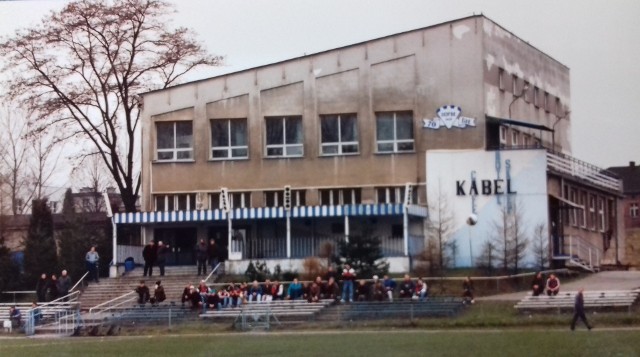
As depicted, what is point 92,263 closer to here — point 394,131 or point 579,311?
point 394,131

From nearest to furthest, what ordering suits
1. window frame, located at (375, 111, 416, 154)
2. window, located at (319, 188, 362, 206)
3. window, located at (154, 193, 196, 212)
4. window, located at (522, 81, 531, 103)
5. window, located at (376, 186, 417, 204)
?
1. window frame, located at (375, 111, 416, 154)
2. window, located at (522, 81, 531, 103)
3. window, located at (376, 186, 417, 204)
4. window, located at (319, 188, 362, 206)
5. window, located at (154, 193, 196, 212)

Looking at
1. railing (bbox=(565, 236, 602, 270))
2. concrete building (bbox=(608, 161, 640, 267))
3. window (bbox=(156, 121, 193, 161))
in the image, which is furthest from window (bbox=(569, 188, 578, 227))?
window (bbox=(156, 121, 193, 161))

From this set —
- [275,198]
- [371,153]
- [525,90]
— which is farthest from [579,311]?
[275,198]

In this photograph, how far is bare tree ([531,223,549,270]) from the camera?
33725 millimetres

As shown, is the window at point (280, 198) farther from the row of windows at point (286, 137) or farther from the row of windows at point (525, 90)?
the row of windows at point (525, 90)

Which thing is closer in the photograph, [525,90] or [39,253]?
[39,253]

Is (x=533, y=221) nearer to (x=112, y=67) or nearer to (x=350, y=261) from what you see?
(x=350, y=261)

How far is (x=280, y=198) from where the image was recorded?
40094 millimetres

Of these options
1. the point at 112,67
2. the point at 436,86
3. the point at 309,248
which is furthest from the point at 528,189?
the point at 112,67

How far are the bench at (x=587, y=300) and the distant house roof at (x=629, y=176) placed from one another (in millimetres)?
2372

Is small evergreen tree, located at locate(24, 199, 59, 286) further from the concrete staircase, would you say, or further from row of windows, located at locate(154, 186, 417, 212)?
row of windows, located at locate(154, 186, 417, 212)

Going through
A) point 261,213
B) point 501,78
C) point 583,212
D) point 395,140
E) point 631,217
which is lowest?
point 631,217

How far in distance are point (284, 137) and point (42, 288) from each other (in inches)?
351

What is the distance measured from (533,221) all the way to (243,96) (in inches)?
392
